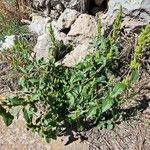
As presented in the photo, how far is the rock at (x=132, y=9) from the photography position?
144 inches

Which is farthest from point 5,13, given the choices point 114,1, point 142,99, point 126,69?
point 142,99

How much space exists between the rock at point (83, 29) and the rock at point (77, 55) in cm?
11

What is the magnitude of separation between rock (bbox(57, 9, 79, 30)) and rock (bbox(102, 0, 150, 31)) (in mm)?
439

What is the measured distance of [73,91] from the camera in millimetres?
3236

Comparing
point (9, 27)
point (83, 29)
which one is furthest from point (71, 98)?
point (9, 27)

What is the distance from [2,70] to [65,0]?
3.34 ft

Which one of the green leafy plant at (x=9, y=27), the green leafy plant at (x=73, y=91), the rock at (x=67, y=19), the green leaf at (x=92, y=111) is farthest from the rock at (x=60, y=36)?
the green leaf at (x=92, y=111)

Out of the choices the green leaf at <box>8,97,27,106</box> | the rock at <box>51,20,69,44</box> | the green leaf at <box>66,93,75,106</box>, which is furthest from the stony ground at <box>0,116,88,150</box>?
the rock at <box>51,20,69,44</box>

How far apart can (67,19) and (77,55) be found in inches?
20.4

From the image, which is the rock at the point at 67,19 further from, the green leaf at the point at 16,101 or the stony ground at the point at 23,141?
the green leaf at the point at 16,101

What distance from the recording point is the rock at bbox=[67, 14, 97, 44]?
399 cm

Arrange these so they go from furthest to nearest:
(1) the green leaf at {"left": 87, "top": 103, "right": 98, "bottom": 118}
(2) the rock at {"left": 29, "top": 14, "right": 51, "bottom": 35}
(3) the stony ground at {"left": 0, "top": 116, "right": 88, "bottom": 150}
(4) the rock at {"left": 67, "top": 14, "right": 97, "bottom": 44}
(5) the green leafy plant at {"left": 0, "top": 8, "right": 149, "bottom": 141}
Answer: (2) the rock at {"left": 29, "top": 14, "right": 51, "bottom": 35} → (4) the rock at {"left": 67, "top": 14, "right": 97, "bottom": 44} → (3) the stony ground at {"left": 0, "top": 116, "right": 88, "bottom": 150} → (5) the green leafy plant at {"left": 0, "top": 8, "right": 149, "bottom": 141} → (1) the green leaf at {"left": 87, "top": 103, "right": 98, "bottom": 118}

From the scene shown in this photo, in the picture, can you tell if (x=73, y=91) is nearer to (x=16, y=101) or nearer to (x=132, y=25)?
(x=16, y=101)

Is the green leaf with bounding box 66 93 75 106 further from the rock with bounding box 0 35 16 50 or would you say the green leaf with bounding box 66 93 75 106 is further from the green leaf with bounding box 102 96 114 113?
the rock with bounding box 0 35 16 50
